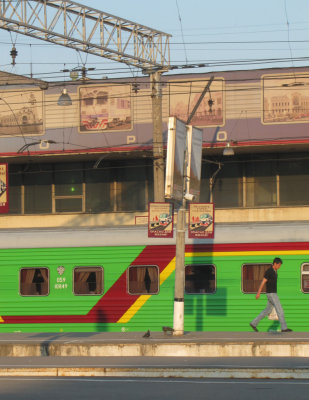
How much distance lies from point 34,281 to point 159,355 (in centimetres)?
584

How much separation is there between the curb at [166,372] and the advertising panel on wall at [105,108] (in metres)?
21.9

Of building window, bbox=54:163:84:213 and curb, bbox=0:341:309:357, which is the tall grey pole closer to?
curb, bbox=0:341:309:357

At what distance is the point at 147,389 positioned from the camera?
1016cm

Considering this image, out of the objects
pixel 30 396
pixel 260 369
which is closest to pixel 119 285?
pixel 260 369

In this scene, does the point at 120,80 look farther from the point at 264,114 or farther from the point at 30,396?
the point at 30,396

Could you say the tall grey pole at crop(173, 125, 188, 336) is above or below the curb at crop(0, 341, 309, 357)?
above

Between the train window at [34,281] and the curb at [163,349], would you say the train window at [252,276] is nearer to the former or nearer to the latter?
the curb at [163,349]

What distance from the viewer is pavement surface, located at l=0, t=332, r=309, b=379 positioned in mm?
11531

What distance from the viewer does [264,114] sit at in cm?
3178

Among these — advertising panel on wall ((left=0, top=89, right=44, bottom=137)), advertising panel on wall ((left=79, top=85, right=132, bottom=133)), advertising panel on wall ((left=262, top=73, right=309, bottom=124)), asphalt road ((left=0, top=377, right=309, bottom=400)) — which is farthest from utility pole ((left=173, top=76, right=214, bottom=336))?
advertising panel on wall ((left=0, top=89, right=44, bottom=137))

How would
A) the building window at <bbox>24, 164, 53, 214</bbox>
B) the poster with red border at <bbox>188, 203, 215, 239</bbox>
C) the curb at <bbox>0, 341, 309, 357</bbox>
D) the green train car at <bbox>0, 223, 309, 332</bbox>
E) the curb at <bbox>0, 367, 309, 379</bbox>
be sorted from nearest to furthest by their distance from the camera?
1. the curb at <bbox>0, 367, 309, 379</bbox>
2. the curb at <bbox>0, 341, 309, 357</bbox>
3. the poster with red border at <bbox>188, 203, 215, 239</bbox>
4. the green train car at <bbox>0, 223, 309, 332</bbox>
5. the building window at <bbox>24, 164, 53, 214</bbox>

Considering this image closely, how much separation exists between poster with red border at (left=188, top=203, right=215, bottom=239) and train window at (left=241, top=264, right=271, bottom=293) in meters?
1.23

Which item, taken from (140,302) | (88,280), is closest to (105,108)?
(88,280)

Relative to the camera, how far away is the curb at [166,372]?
11117mm
